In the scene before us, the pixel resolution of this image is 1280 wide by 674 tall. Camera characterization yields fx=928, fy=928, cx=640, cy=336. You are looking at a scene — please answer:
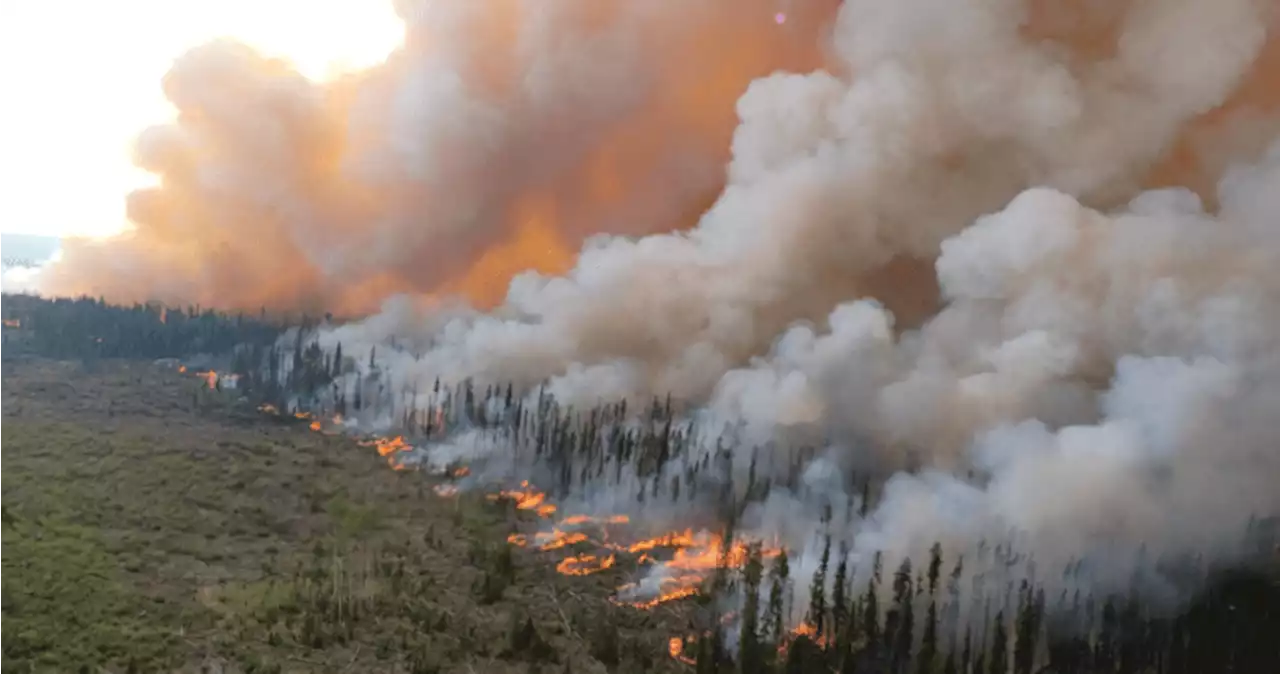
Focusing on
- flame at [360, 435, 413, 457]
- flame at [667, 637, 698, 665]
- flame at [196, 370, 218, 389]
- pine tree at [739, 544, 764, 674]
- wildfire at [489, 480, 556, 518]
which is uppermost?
flame at [196, 370, 218, 389]

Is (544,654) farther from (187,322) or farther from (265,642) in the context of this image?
(187,322)

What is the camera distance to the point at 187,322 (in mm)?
142375

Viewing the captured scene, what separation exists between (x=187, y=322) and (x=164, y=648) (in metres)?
94.9

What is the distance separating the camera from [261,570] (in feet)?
240

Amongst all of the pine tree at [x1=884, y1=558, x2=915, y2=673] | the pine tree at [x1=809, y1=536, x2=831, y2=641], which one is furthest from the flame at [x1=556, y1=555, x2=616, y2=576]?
the pine tree at [x1=884, y1=558, x2=915, y2=673]

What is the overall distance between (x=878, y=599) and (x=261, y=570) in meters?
47.6

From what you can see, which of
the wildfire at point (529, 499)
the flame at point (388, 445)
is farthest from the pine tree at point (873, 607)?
the flame at point (388, 445)

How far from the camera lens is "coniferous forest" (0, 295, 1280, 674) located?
5609 cm

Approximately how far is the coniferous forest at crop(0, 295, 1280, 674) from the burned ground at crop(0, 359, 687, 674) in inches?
269

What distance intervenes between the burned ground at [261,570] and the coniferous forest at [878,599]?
6.84m

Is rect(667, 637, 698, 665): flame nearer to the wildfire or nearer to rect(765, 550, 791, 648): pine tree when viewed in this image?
rect(765, 550, 791, 648): pine tree

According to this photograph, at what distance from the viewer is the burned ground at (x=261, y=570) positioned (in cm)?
6081

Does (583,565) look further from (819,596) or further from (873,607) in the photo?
(873,607)

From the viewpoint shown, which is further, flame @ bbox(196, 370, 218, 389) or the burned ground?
flame @ bbox(196, 370, 218, 389)
